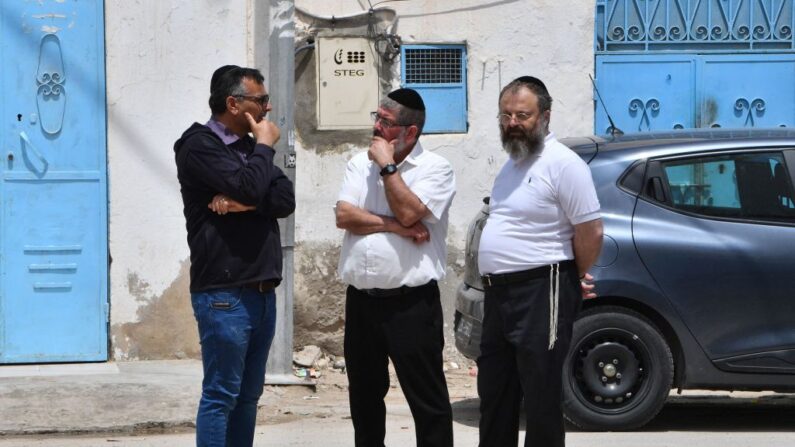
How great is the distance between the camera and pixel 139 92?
8.44 meters

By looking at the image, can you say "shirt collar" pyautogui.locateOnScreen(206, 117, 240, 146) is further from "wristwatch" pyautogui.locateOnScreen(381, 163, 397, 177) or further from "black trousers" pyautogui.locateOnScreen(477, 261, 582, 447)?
"black trousers" pyautogui.locateOnScreen(477, 261, 582, 447)

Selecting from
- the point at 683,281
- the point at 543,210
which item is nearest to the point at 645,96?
the point at 683,281

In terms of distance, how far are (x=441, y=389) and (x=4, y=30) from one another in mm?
4600

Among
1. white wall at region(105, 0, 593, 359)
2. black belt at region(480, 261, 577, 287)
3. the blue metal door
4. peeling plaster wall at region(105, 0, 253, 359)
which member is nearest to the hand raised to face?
black belt at region(480, 261, 577, 287)

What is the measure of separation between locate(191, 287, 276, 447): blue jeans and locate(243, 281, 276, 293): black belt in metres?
0.01

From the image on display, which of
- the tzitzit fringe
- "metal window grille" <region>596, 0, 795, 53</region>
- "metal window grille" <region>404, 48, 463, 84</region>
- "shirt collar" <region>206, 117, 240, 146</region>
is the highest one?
"metal window grille" <region>596, 0, 795, 53</region>

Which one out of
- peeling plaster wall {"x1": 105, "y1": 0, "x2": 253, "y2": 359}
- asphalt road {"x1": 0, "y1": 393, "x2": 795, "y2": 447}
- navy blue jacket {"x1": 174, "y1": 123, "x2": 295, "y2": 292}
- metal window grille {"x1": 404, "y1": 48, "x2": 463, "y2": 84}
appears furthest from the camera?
metal window grille {"x1": 404, "y1": 48, "x2": 463, "y2": 84}

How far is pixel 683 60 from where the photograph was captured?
29.7 feet

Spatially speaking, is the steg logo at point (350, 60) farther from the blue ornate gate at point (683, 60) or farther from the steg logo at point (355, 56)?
the blue ornate gate at point (683, 60)

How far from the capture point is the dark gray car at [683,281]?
22.2 ft

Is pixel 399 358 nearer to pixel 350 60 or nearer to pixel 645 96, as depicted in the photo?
pixel 350 60

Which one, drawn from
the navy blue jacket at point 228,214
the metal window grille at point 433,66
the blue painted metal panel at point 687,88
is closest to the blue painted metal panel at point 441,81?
the metal window grille at point 433,66

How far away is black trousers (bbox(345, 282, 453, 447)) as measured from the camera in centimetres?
509

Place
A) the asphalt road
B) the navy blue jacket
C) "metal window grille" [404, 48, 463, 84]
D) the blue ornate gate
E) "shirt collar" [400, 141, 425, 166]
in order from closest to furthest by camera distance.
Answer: the navy blue jacket
"shirt collar" [400, 141, 425, 166]
the asphalt road
"metal window grille" [404, 48, 463, 84]
the blue ornate gate
